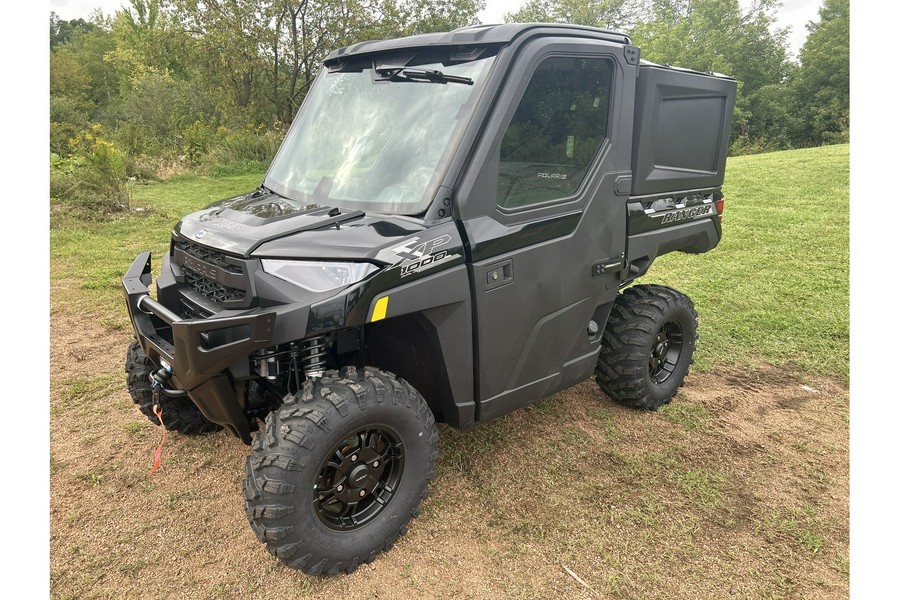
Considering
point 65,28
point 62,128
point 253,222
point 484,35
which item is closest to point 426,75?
point 484,35

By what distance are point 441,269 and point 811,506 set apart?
2357 mm


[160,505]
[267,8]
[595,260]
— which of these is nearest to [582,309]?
[595,260]

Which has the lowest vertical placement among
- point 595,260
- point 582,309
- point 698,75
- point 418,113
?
point 582,309

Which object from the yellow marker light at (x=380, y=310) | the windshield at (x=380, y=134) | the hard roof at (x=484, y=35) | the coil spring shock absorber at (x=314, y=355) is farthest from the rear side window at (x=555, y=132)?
the coil spring shock absorber at (x=314, y=355)

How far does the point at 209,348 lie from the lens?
7.58ft

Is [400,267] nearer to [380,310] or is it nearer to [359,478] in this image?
[380,310]

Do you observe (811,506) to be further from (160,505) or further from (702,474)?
(160,505)

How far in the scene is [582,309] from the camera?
3312 mm

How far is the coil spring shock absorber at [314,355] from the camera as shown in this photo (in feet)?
8.67

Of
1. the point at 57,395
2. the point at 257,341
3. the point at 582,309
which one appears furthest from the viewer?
the point at 57,395

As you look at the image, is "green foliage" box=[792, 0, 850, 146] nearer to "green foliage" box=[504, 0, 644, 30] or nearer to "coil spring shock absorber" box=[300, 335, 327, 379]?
"green foliage" box=[504, 0, 644, 30]

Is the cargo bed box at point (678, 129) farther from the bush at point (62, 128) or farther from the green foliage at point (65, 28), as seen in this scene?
the green foliage at point (65, 28)

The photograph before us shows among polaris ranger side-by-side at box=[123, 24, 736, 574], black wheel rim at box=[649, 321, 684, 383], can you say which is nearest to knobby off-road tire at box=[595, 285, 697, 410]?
black wheel rim at box=[649, 321, 684, 383]

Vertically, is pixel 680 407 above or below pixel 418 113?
below
